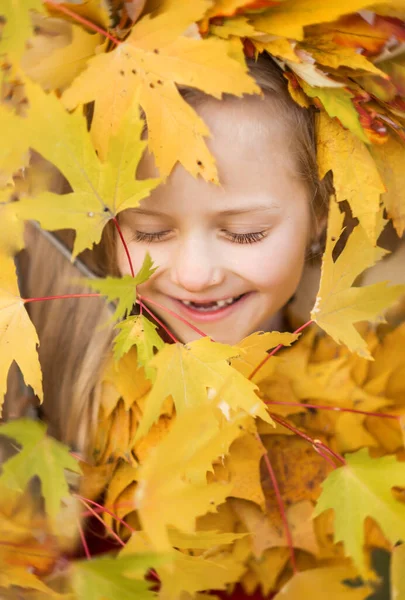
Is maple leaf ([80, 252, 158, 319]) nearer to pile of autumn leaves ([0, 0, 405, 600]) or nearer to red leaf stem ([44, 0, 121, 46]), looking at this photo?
pile of autumn leaves ([0, 0, 405, 600])

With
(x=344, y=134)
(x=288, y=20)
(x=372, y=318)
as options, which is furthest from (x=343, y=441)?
(x=288, y=20)

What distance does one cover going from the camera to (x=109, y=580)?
1.52ft

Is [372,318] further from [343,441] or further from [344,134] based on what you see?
[343,441]

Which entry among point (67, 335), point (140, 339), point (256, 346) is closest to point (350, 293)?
point (256, 346)

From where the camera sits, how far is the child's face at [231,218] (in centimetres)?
63

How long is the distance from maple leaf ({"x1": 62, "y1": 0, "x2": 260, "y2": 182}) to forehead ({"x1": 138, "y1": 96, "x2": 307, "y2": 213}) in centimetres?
5

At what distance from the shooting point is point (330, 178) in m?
0.74

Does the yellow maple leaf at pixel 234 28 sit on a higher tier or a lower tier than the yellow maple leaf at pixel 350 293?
higher

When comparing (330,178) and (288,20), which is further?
(330,178)

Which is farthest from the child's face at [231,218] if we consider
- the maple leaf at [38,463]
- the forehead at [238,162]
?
the maple leaf at [38,463]

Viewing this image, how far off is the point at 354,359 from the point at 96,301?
41cm

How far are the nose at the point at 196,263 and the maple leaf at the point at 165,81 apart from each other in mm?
104

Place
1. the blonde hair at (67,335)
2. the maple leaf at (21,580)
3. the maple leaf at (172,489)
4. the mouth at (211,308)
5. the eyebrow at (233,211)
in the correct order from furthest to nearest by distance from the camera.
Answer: the blonde hair at (67,335), the mouth at (211,308), the eyebrow at (233,211), the maple leaf at (21,580), the maple leaf at (172,489)

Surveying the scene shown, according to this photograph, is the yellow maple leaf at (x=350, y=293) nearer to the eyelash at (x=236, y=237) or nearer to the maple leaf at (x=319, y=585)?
the eyelash at (x=236, y=237)
